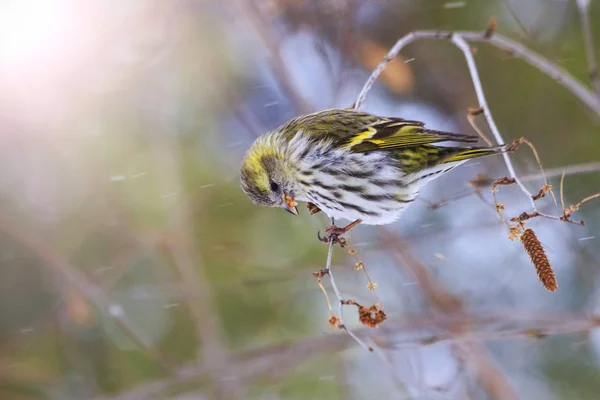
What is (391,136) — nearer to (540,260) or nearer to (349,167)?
(349,167)

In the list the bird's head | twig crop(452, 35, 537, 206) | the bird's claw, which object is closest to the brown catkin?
twig crop(452, 35, 537, 206)

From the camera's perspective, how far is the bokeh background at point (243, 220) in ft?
7.20

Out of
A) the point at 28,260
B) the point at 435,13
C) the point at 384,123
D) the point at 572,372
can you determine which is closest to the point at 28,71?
the point at 28,260

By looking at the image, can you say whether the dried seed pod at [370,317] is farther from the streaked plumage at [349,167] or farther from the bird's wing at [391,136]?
the bird's wing at [391,136]

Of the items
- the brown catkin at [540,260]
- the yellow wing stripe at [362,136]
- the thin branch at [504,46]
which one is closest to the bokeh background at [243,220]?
the thin branch at [504,46]

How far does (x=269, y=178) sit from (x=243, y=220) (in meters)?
1.21

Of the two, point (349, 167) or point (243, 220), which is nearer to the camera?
point (349, 167)

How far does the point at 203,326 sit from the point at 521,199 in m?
1.39

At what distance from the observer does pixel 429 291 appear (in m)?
2.34

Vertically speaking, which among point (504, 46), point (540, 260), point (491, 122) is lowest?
point (540, 260)

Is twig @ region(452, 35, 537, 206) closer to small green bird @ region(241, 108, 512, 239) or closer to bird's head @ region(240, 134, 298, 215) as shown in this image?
small green bird @ region(241, 108, 512, 239)

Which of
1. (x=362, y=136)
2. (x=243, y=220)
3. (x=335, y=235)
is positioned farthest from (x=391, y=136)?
(x=243, y=220)

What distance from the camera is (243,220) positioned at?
8.70ft

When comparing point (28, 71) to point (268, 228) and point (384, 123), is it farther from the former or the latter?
point (384, 123)
